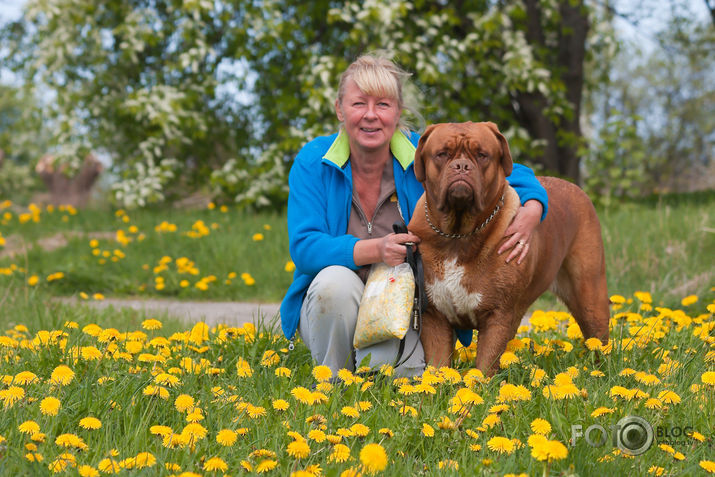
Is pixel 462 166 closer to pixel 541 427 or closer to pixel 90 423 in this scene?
pixel 541 427

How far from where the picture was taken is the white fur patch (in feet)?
9.28

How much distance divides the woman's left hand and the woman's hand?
38cm

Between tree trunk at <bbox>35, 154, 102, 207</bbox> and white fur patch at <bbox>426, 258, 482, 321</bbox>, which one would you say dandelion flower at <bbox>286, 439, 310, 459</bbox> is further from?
tree trunk at <bbox>35, 154, 102, 207</bbox>

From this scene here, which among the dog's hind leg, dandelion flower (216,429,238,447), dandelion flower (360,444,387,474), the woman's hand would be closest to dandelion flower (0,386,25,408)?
dandelion flower (216,429,238,447)

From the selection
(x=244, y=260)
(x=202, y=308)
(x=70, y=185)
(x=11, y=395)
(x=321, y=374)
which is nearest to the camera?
(x=11, y=395)

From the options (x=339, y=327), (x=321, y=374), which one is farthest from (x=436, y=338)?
(x=321, y=374)

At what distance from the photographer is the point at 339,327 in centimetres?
305

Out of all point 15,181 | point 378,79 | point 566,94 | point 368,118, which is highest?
point 566,94

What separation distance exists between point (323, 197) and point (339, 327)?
0.65m

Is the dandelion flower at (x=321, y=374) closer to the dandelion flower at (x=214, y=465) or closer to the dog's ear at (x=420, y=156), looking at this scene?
the dandelion flower at (x=214, y=465)

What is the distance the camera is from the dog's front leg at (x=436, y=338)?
2967 millimetres

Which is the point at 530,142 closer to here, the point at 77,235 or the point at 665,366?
the point at 77,235

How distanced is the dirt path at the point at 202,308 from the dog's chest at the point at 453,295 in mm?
2350

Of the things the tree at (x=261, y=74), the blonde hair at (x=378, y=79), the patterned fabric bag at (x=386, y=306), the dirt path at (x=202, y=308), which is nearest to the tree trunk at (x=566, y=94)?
the tree at (x=261, y=74)
